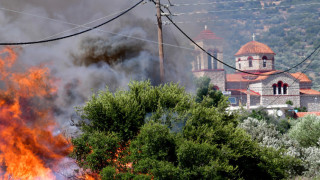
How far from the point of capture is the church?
83.8 meters

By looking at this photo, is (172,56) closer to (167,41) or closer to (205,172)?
(167,41)

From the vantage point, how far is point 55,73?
2820 centimetres

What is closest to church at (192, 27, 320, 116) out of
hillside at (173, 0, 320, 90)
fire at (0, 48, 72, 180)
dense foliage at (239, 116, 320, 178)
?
dense foliage at (239, 116, 320, 178)

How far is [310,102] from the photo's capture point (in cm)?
8731

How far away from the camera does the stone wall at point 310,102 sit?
285 feet

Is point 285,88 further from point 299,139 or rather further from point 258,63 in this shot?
point 299,139

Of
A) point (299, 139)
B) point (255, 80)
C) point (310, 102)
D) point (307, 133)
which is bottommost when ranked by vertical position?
point (310, 102)

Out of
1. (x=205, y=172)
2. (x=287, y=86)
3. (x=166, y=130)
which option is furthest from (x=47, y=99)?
(x=287, y=86)

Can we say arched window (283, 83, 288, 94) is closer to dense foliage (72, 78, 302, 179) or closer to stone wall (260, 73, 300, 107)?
stone wall (260, 73, 300, 107)

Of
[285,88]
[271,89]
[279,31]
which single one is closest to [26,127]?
[271,89]

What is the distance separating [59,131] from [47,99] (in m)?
3.22

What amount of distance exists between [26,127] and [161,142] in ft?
29.6

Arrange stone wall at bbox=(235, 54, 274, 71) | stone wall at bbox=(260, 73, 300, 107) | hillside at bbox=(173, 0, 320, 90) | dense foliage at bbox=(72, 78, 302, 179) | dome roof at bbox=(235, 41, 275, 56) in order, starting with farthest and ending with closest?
hillside at bbox=(173, 0, 320, 90) < stone wall at bbox=(235, 54, 274, 71) < dome roof at bbox=(235, 41, 275, 56) < stone wall at bbox=(260, 73, 300, 107) < dense foliage at bbox=(72, 78, 302, 179)

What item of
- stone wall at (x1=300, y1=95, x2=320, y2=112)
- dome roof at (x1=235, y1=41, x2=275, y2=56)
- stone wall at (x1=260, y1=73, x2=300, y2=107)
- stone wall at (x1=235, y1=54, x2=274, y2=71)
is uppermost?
dome roof at (x1=235, y1=41, x2=275, y2=56)
